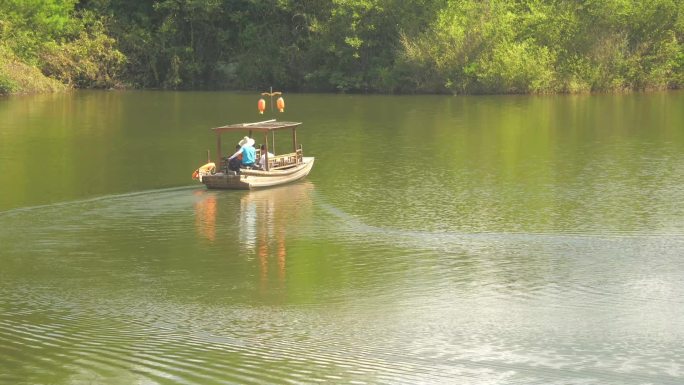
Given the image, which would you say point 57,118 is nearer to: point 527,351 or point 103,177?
point 103,177

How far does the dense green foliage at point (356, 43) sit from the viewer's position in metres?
60.1

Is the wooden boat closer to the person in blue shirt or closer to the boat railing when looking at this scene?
the boat railing

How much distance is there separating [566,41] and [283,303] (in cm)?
4788

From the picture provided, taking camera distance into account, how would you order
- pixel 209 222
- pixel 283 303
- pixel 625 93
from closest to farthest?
1. pixel 283 303
2. pixel 209 222
3. pixel 625 93

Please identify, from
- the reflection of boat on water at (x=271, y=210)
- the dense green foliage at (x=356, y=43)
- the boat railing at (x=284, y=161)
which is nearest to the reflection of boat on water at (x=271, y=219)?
the reflection of boat on water at (x=271, y=210)

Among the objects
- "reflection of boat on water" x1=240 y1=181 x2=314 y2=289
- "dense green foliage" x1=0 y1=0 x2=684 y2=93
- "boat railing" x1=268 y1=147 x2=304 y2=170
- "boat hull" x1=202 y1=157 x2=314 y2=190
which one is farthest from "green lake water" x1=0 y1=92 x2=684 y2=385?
"dense green foliage" x1=0 y1=0 x2=684 y2=93

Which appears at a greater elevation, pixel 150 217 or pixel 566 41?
pixel 566 41

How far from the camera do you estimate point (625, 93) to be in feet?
197

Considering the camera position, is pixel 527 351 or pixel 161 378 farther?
pixel 527 351

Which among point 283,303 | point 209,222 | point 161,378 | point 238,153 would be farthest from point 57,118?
point 161,378

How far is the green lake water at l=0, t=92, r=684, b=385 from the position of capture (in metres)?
13.5

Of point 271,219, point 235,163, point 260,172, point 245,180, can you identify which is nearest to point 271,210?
point 271,219

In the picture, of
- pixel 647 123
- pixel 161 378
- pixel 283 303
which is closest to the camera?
pixel 161 378

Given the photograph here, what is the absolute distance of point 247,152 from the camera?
2689 centimetres
